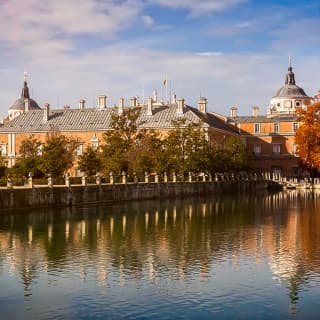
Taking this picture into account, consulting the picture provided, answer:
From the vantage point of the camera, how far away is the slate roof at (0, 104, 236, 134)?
77537mm

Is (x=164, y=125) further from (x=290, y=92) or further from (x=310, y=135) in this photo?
(x=290, y=92)

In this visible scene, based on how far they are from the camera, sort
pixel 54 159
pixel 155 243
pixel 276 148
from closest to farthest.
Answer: pixel 155 243 → pixel 54 159 → pixel 276 148

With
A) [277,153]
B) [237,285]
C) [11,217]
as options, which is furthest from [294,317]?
[277,153]

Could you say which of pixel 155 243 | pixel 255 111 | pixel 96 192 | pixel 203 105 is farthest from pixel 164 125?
pixel 155 243

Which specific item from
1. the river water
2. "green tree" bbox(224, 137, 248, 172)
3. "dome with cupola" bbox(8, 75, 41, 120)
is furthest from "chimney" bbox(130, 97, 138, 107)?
the river water

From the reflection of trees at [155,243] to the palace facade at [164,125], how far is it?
3544 centimetres

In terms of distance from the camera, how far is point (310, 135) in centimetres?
6269

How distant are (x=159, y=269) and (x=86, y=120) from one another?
65.4 meters

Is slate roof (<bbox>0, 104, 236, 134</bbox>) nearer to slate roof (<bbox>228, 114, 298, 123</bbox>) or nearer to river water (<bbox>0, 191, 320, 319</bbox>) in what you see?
slate roof (<bbox>228, 114, 298, 123</bbox>)

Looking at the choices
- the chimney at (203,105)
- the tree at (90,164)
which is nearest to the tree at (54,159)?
the tree at (90,164)

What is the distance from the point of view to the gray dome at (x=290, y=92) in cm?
10756

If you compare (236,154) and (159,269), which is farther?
(236,154)

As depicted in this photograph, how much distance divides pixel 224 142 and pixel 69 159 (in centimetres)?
2555

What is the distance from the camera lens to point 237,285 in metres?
14.9
